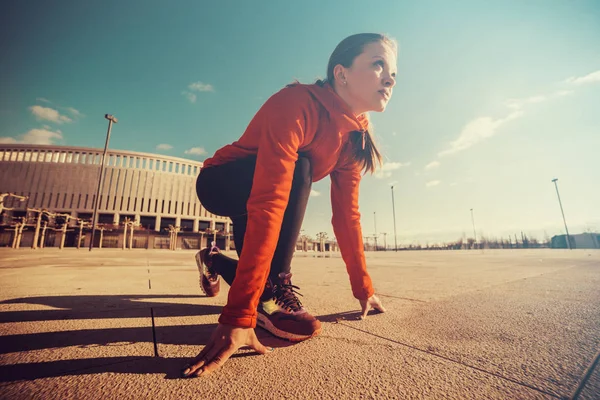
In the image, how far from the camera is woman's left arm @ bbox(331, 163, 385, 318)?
1.51 meters

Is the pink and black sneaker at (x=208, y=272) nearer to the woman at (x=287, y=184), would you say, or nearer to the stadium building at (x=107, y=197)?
the woman at (x=287, y=184)

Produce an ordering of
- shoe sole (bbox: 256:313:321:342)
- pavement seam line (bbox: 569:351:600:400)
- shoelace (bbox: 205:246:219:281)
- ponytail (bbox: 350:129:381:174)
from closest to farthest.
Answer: pavement seam line (bbox: 569:351:600:400) → shoe sole (bbox: 256:313:321:342) → ponytail (bbox: 350:129:381:174) → shoelace (bbox: 205:246:219:281)

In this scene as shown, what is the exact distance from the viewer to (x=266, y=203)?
39.0 inches

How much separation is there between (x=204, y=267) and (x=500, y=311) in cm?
205

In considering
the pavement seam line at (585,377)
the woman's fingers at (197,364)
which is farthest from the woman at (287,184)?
the pavement seam line at (585,377)

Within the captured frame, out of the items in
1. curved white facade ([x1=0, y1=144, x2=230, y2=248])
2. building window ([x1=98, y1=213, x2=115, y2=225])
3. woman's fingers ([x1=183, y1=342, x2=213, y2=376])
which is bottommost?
woman's fingers ([x1=183, y1=342, x2=213, y2=376])

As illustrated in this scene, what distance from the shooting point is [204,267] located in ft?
6.52

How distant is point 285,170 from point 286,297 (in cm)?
63

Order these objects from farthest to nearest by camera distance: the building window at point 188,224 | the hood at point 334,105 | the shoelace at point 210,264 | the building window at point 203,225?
the building window at point 203,225 → the building window at point 188,224 → the shoelace at point 210,264 → the hood at point 334,105

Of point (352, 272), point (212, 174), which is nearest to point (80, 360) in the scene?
point (212, 174)

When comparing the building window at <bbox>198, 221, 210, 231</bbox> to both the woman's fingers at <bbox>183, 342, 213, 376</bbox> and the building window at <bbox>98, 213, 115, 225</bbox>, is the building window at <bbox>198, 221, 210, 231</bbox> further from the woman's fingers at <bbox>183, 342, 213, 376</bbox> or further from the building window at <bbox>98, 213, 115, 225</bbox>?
the woman's fingers at <bbox>183, 342, 213, 376</bbox>

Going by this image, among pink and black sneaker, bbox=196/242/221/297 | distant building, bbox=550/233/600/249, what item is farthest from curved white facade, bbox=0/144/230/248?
distant building, bbox=550/233/600/249

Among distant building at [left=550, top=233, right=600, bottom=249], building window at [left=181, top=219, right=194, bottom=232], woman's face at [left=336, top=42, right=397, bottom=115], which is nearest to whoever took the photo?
woman's face at [left=336, top=42, right=397, bottom=115]

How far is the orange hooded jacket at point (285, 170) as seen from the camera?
93 centimetres
